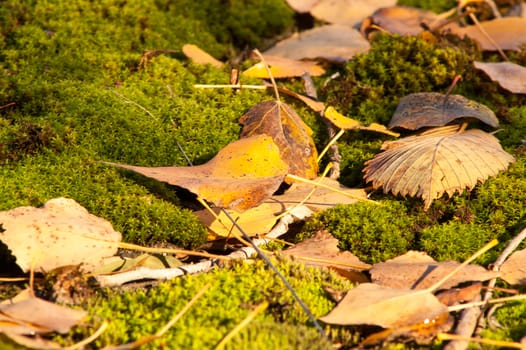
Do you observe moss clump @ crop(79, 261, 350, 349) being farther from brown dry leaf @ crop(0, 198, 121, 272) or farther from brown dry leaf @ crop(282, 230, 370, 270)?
brown dry leaf @ crop(0, 198, 121, 272)

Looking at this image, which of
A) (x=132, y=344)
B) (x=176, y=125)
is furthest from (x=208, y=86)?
(x=132, y=344)

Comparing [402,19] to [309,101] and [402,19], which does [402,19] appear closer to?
[402,19]

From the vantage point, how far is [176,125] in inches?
151

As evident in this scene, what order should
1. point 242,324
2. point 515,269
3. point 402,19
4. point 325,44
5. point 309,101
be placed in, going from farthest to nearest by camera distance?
1. point 402,19
2. point 325,44
3. point 309,101
4. point 515,269
5. point 242,324

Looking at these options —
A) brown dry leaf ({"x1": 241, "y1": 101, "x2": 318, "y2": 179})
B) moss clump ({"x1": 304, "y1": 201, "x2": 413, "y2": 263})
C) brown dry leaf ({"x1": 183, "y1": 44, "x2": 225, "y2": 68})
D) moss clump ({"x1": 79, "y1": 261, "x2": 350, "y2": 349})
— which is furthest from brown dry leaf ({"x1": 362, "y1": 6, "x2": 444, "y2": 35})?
moss clump ({"x1": 79, "y1": 261, "x2": 350, "y2": 349})

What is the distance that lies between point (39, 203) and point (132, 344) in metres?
1.17

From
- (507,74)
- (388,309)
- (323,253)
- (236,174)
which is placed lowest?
(323,253)

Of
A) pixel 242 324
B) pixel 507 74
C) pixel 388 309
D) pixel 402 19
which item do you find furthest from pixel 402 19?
pixel 242 324

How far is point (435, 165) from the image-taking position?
11.0 feet

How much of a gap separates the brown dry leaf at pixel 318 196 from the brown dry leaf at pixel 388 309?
904mm

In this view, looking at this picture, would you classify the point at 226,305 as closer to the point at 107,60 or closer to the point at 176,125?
the point at 176,125

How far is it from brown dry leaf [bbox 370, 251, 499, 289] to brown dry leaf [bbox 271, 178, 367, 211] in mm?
560

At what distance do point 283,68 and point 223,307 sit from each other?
2.41 meters

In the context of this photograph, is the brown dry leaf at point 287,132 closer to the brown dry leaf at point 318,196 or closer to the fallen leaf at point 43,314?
the brown dry leaf at point 318,196
